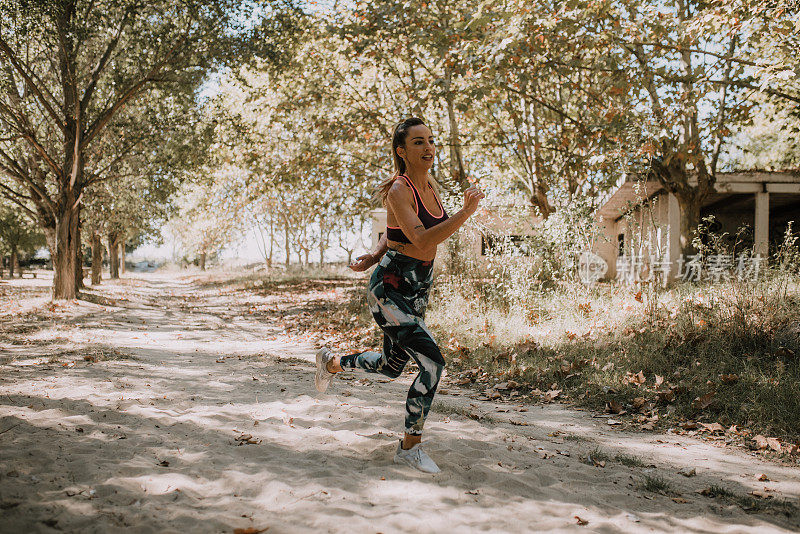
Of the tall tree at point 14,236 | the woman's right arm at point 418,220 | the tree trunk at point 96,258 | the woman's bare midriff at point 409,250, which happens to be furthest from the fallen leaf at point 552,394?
the tall tree at point 14,236

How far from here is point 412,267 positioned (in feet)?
11.4

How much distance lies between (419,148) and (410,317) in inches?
43.5

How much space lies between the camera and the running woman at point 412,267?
3314 millimetres

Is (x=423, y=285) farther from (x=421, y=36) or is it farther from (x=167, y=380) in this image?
(x=421, y=36)

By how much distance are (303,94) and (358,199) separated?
3685 mm

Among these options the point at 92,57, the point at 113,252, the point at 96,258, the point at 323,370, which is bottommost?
the point at 323,370

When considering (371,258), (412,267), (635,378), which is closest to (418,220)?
(412,267)

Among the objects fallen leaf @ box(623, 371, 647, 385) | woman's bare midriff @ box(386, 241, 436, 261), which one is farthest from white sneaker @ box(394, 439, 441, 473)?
fallen leaf @ box(623, 371, 647, 385)

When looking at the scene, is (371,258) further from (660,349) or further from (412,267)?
(660,349)

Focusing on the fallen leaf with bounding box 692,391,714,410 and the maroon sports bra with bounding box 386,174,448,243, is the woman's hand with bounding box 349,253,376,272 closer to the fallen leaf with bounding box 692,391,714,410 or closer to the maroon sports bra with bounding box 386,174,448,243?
the maroon sports bra with bounding box 386,174,448,243

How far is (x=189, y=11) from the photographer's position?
1370cm

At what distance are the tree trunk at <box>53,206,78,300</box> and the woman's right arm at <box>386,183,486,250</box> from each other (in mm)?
14446

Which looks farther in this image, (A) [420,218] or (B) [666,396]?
(B) [666,396]

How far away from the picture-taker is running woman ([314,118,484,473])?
331 cm
